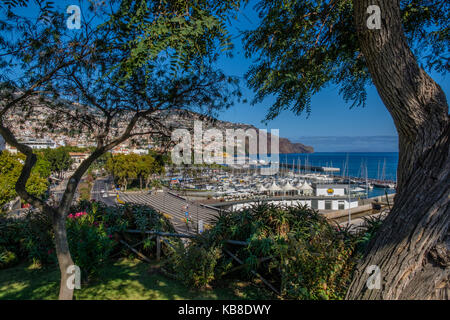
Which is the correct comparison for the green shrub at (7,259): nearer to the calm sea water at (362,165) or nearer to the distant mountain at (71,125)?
the distant mountain at (71,125)

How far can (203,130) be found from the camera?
3.71m

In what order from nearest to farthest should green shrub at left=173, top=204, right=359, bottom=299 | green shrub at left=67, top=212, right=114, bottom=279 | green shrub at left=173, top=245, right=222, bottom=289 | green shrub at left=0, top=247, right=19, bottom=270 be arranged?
green shrub at left=173, top=204, right=359, bottom=299, green shrub at left=173, top=245, right=222, bottom=289, green shrub at left=67, top=212, right=114, bottom=279, green shrub at left=0, top=247, right=19, bottom=270

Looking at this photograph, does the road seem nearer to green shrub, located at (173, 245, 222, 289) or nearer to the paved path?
the paved path

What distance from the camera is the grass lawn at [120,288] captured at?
124 inches

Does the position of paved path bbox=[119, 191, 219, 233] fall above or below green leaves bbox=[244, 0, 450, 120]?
below

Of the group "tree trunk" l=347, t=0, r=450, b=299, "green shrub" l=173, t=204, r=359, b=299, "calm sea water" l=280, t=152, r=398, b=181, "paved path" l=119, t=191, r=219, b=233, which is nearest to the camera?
"tree trunk" l=347, t=0, r=450, b=299

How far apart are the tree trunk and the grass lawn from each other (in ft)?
6.12

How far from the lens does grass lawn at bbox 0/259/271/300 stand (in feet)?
10.3

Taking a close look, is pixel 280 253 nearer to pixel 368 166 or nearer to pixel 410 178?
pixel 410 178

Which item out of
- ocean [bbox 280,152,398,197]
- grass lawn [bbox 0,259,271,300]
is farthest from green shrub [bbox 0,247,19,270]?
ocean [bbox 280,152,398,197]

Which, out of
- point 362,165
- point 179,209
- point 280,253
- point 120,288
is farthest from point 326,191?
point 362,165

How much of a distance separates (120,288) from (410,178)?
12.6ft
